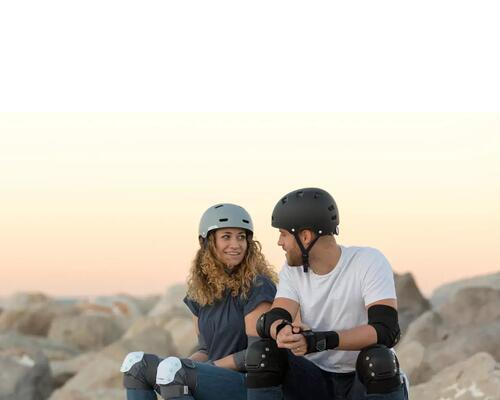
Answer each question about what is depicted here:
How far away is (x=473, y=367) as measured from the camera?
42.9 feet

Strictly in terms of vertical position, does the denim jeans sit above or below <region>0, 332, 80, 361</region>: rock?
below

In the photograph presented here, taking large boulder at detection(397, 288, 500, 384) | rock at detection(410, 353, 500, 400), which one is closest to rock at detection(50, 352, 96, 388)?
large boulder at detection(397, 288, 500, 384)

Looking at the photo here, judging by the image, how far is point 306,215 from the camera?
7.61m

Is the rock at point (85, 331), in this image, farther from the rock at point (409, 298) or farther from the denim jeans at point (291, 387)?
the denim jeans at point (291, 387)

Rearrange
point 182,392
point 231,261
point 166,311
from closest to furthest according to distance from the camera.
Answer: point 182,392 → point 231,261 → point 166,311

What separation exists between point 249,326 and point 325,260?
832 millimetres

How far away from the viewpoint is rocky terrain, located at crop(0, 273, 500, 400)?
13398mm

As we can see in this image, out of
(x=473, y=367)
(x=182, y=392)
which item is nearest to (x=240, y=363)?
(x=182, y=392)

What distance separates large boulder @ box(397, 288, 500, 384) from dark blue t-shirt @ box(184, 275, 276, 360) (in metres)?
7.67

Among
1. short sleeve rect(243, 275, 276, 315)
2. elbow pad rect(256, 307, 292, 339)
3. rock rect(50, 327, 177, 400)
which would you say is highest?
rock rect(50, 327, 177, 400)

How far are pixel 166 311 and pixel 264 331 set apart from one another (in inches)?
615

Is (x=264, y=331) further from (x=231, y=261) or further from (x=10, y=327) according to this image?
(x=10, y=327)

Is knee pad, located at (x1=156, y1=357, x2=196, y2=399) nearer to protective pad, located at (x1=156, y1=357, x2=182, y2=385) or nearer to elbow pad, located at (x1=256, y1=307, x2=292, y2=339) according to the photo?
protective pad, located at (x1=156, y1=357, x2=182, y2=385)

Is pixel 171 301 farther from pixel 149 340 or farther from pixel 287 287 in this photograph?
pixel 287 287
